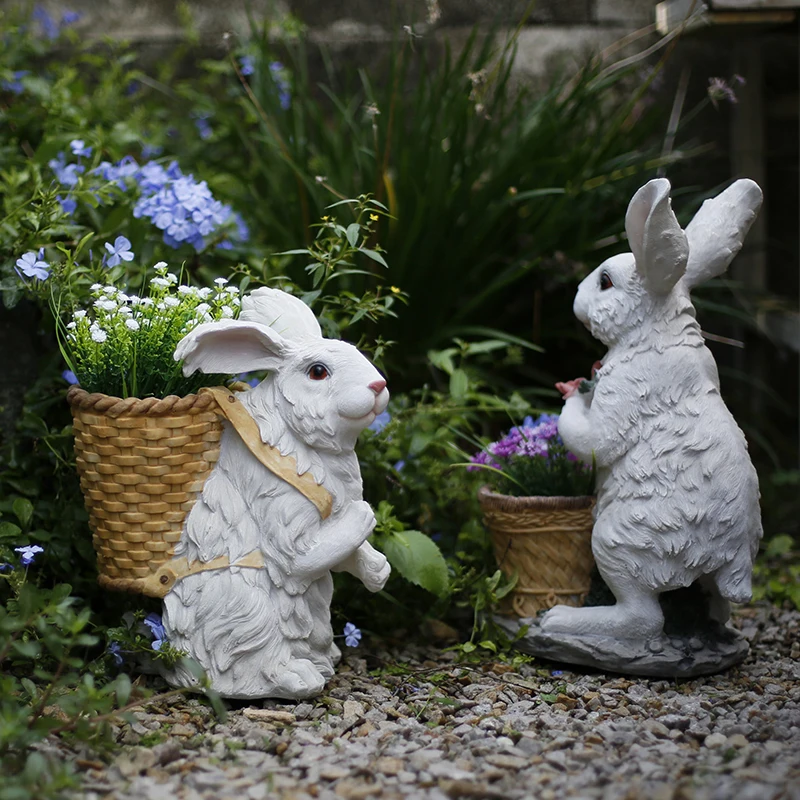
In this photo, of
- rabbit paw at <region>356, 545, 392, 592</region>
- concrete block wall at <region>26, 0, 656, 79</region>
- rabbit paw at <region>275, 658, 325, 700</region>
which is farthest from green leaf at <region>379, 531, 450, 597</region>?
concrete block wall at <region>26, 0, 656, 79</region>

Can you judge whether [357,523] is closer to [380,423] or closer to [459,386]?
[380,423]

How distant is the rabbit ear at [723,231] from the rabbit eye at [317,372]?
921mm

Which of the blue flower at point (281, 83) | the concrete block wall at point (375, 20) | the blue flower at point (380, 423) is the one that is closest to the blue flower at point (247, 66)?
the blue flower at point (281, 83)

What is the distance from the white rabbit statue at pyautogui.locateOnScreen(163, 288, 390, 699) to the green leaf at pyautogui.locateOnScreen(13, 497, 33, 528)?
16.3 inches

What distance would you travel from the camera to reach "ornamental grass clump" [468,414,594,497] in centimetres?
256

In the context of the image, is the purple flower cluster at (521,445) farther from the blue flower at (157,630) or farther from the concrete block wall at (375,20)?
the concrete block wall at (375,20)

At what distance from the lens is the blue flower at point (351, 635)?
238 centimetres

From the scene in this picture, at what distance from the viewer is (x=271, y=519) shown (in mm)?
2115

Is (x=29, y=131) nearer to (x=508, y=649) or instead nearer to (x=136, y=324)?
(x=136, y=324)

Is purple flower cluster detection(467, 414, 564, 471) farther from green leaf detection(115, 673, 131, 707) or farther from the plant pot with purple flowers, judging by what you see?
green leaf detection(115, 673, 131, 707)

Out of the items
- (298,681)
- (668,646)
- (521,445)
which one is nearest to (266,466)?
(298,681)

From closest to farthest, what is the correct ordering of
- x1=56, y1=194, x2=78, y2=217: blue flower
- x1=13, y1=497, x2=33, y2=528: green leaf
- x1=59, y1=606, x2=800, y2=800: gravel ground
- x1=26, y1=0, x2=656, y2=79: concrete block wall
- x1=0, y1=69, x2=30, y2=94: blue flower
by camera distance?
x1=59, y1=606, x2=800, y2=800: gravel ground
x1=13, y1=497, x2=33, y2=528: green leaf
x1=56, y1=194, x2=78, y2=217: blue flower
x1=0, y1=69, x2=30, y2=94: blue flower
x1=26, y1=0, x2=656, y2=79: concrete block wall

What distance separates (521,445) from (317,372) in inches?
29.7

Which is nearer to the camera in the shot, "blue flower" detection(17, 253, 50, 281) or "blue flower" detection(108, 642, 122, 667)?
"blue flower" detection(108, 642, 122, 667)
